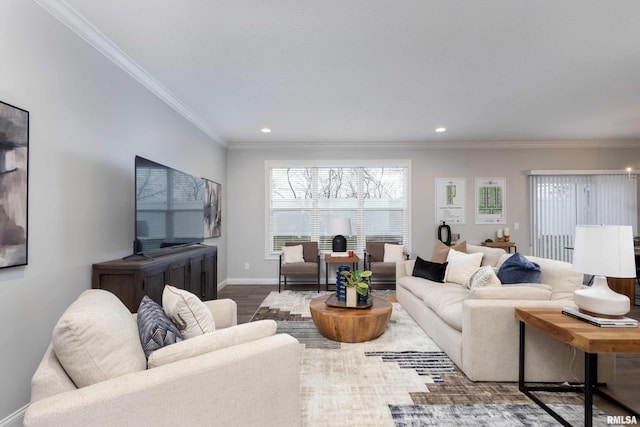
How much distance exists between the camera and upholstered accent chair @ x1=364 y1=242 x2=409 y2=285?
17.5 ft

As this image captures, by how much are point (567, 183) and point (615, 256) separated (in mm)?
5126

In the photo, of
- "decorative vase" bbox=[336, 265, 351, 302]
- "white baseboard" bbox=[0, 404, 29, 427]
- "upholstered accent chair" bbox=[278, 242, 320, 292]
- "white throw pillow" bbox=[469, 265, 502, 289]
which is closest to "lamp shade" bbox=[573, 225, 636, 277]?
"white throw pillow" bbox=[469, 265, 502, 289]

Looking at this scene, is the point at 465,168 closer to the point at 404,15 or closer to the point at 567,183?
the point at 567,183

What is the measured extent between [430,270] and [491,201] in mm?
2924

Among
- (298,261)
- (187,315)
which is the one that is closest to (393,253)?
(298,261)

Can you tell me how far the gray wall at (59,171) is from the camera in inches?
74.3

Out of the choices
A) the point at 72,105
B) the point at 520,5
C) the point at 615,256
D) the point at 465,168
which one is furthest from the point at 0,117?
the point at 465,168

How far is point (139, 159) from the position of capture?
2.73m

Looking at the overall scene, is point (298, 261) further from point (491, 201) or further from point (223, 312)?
point (491, 201)

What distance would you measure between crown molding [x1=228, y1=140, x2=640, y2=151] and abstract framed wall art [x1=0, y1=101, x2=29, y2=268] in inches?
166

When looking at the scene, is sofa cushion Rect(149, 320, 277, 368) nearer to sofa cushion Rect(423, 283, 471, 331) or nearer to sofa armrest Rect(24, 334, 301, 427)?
sofa armrest Rect(24, 334, 301, 427)

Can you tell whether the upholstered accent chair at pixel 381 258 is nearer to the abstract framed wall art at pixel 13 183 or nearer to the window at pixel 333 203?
the window at pixel 333 203

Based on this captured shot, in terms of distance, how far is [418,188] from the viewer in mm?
6109

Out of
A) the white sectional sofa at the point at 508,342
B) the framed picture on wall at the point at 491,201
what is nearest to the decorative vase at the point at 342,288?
the white sectional sofa at the point at 508,342
